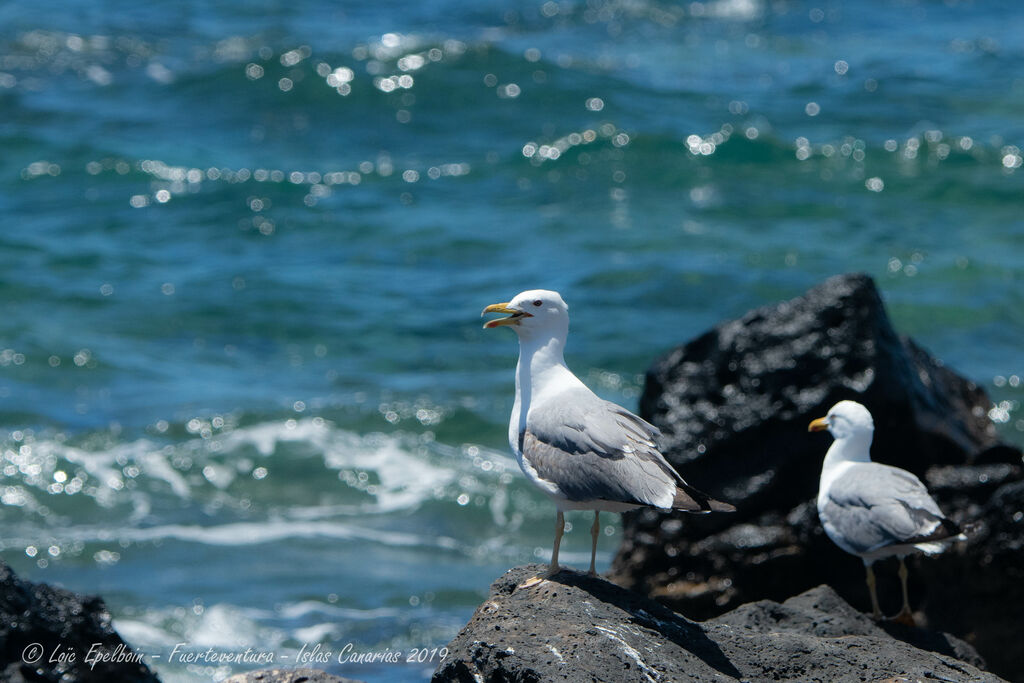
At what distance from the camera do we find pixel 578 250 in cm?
1492

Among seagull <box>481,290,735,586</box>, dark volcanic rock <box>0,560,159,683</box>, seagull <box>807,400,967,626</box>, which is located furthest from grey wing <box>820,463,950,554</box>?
dark volcanic rock <box>0,560,159,683</box>

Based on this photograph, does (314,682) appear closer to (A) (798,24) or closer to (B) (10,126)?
(B) (10,126)

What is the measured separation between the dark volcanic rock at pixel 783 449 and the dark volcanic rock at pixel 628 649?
197 centimetres

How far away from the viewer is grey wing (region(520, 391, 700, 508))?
4543 mm

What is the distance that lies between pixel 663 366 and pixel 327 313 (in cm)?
656

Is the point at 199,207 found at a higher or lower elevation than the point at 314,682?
lower

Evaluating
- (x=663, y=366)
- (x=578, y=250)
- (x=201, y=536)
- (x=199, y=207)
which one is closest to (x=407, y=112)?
(x=199, y=207)

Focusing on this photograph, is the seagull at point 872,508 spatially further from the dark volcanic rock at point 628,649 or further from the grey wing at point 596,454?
the grey wing at point 596,454

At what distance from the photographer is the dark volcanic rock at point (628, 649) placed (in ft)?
13.4

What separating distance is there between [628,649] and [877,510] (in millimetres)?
1818

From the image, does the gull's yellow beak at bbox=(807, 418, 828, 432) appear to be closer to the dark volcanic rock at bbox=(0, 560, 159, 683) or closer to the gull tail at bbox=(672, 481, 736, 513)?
the gull tail at bbox=(672, 481, 736, 513)

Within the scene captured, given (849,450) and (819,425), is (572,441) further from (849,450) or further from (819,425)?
(819,425)

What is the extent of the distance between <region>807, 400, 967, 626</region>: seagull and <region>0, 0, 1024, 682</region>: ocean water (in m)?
2.55

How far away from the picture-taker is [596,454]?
186 inches
